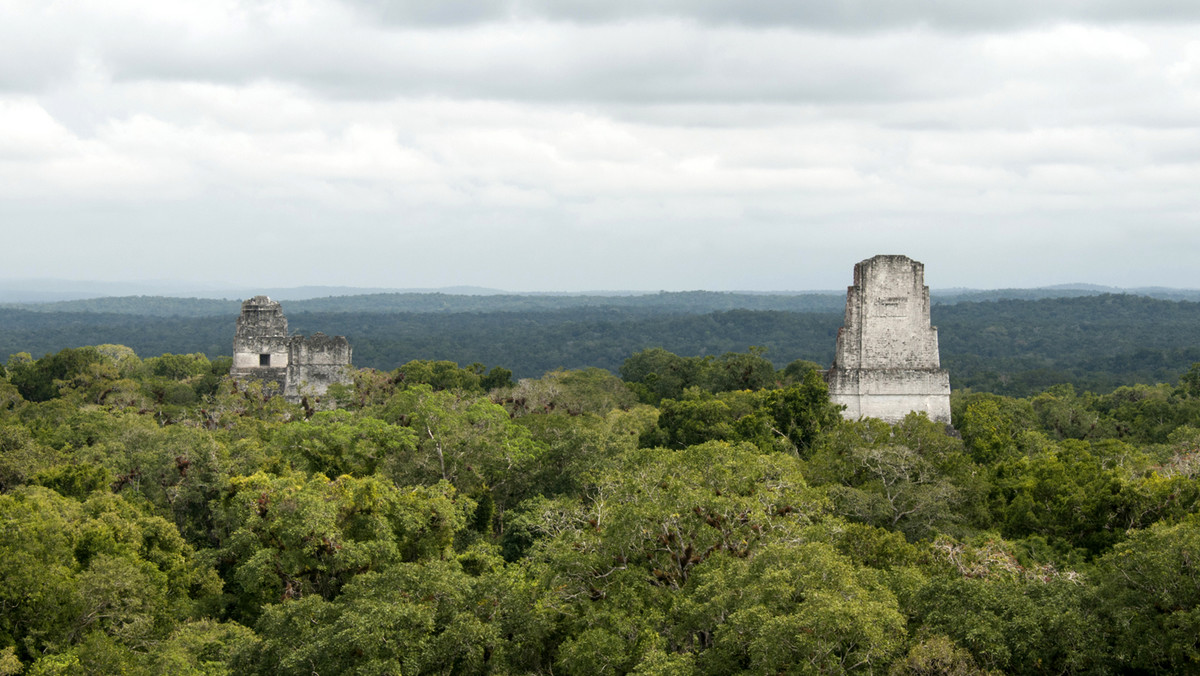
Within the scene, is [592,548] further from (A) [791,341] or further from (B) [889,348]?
(A) [791,341]

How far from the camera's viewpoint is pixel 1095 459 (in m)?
22.6

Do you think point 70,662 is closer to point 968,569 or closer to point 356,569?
point 356,569

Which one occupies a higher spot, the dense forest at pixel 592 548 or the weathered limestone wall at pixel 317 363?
the weathered limestone wall at pixel 317 363

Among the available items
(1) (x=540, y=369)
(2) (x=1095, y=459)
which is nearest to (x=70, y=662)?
(2) (x=1095, y=459)

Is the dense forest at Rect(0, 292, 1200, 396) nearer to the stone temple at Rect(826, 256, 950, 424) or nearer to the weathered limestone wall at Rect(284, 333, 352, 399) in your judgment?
the weathered limestone wall at Rect(284, 333, 352, 399)

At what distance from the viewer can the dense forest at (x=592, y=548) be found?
522 inches

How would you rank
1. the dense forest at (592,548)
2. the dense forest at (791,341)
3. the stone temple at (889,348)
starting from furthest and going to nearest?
the dense forest at (791,341) < the stone temple at (889,348) < the dense forest at (592,548)

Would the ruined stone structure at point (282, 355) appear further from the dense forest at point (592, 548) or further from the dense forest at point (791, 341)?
the dense forest at point (791, 341)

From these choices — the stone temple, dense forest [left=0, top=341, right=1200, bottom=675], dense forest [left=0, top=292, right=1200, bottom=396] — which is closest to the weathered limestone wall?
dense forest [left=0, top=341, right=1200, bottom=675]

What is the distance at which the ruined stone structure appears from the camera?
38844 millimetres

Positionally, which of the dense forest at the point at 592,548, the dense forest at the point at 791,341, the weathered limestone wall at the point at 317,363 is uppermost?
the weathered limestone wall at the point at 317,363

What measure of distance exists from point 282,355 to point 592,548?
1098 inches

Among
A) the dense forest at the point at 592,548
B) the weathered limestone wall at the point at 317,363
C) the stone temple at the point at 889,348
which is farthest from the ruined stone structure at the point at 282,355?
the stone temple at the point at 889,348

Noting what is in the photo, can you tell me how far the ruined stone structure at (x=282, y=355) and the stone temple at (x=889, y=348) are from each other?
1821cm
